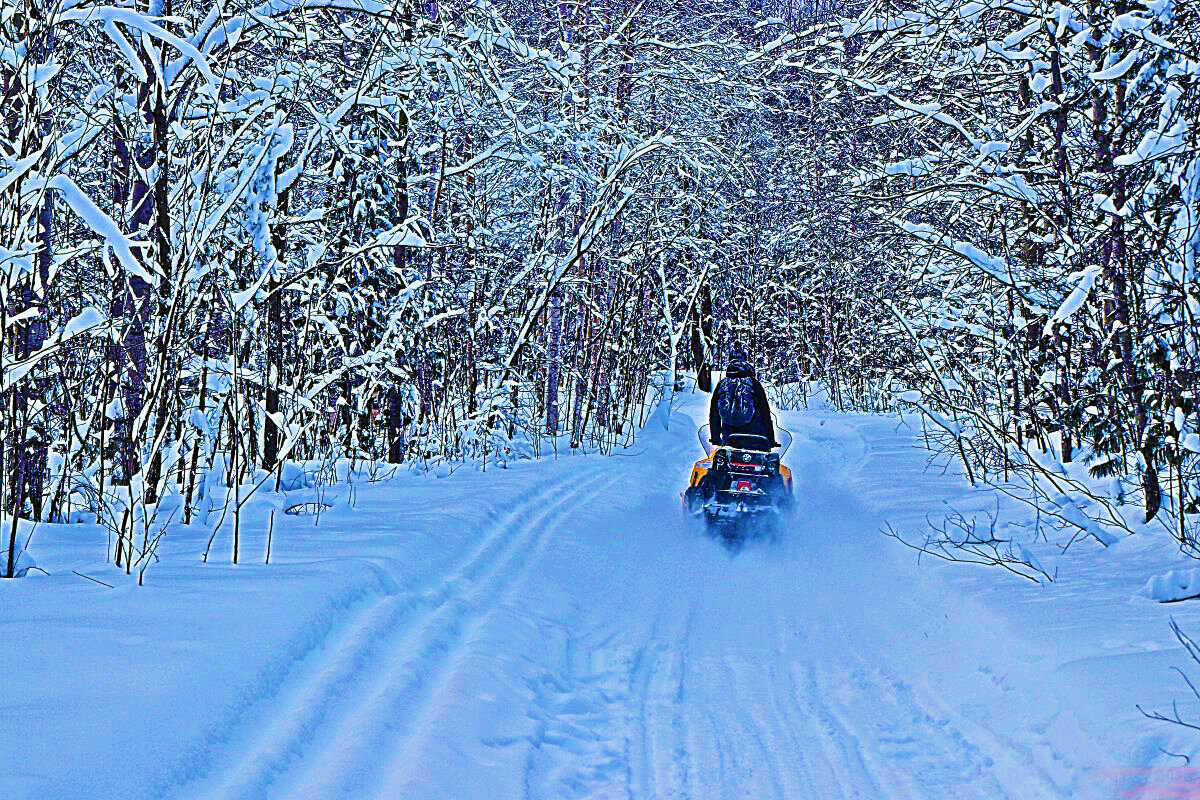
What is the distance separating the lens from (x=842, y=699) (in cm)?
440

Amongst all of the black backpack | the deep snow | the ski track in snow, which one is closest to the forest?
the deep snow

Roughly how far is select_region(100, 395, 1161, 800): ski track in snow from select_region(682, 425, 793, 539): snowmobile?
1112 mm

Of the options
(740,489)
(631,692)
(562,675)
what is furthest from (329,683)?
(740,489)

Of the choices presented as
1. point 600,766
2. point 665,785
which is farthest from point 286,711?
point 665,785

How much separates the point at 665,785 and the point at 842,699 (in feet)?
4.51

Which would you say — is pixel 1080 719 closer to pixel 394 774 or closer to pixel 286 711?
pixel 394 774

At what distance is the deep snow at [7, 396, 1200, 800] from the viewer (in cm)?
315

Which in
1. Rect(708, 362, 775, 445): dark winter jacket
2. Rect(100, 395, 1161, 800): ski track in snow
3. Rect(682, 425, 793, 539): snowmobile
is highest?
Rect(708, 362, 775, 445): dark winter jacket

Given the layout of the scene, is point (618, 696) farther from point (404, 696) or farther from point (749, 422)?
point (749, 422)

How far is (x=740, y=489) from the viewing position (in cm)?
886

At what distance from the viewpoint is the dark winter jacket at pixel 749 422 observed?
9.68m

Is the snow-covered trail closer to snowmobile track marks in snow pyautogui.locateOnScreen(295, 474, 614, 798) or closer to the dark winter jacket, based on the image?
snowmobile track marks in snow pyautogui.locateOnScreen(295, 474, 614, 798)

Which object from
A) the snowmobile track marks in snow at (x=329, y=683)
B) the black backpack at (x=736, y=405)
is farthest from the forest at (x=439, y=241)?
the black backpack at (x=736, y=405)

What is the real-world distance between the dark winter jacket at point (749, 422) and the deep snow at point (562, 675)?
2.51m
